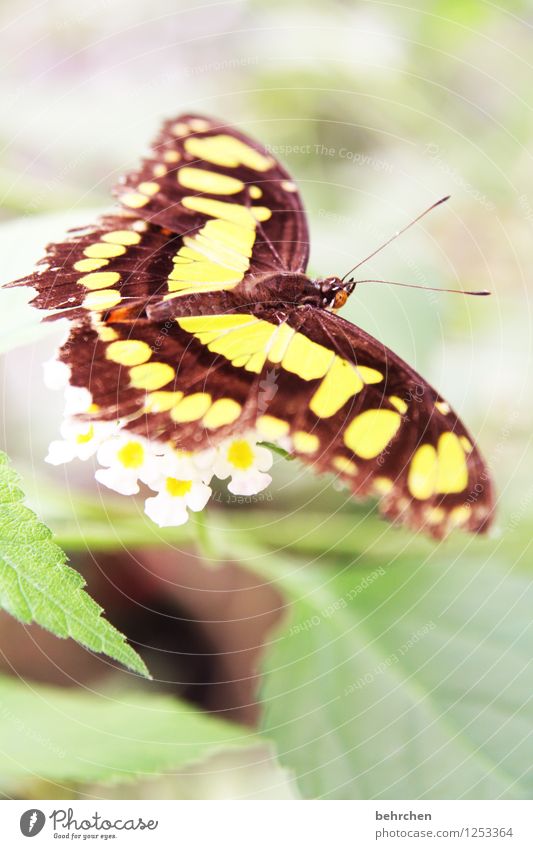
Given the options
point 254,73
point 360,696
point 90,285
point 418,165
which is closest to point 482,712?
point 360,696

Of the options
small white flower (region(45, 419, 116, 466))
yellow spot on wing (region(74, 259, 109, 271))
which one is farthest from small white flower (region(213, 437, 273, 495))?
yellow spot on wing (region(74, 259, 109, 271))

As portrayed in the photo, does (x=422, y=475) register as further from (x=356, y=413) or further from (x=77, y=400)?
(x=77, y=400)

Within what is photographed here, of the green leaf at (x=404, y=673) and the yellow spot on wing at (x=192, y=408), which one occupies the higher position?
the yellow spot on wing at (x=192, y=408)

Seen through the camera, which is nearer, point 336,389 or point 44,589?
point 44,589

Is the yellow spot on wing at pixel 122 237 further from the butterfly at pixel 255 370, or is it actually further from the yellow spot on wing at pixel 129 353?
the yellow spot on wing at pixel 129 353

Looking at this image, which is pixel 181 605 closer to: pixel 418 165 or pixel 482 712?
pixel 482 712

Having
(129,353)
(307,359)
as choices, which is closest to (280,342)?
(307,359)

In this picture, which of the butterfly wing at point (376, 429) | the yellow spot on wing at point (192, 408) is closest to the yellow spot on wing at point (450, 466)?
the butterfly wing at point (376, 429)
